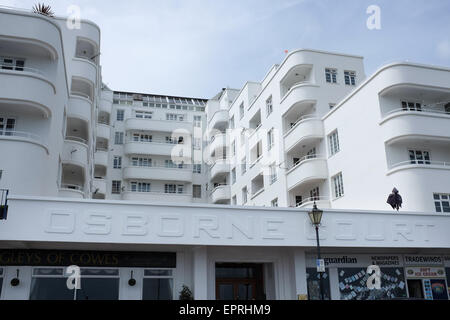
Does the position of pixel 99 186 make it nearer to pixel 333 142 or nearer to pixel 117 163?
pixel 117 163

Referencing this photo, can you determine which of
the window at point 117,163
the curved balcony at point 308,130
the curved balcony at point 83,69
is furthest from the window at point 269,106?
the window at point 117,163

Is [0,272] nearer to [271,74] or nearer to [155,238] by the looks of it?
[155,238]

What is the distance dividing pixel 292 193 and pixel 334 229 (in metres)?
14.2

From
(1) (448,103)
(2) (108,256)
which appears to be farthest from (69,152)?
(1) (448,103)

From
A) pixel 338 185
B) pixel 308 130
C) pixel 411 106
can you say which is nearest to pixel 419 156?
pixel 411 106

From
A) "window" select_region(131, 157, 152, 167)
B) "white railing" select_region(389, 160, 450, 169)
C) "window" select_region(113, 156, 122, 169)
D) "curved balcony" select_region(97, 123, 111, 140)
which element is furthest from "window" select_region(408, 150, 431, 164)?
"window" select_region(113, 156, 122, 169)

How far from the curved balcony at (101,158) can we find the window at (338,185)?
24501mm

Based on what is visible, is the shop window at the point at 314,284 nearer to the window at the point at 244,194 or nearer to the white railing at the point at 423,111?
the white railing at the point at 423,111

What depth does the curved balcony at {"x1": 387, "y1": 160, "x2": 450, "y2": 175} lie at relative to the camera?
2492 centimetres

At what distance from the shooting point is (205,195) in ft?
171

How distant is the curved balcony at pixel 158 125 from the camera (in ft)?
167

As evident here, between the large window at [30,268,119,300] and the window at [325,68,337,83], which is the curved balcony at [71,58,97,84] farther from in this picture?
the large window at [30,268,119,300]

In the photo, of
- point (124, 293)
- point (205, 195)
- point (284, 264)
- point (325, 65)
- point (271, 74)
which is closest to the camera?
point (124, 293)

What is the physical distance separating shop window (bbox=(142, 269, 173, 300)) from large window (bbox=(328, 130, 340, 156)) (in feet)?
50.3
